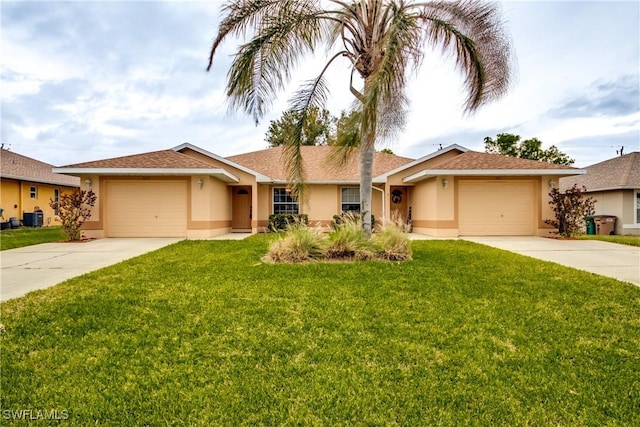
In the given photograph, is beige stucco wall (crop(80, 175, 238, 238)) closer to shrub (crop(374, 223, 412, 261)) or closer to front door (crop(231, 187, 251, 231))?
front door (crop(231, 187, 251, 231))

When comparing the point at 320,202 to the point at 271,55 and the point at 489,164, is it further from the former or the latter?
the point at 271,55

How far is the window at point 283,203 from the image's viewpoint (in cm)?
1839

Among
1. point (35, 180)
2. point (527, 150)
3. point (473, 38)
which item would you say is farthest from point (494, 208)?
point (35, 180)

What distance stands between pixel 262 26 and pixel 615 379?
8609 millimetres

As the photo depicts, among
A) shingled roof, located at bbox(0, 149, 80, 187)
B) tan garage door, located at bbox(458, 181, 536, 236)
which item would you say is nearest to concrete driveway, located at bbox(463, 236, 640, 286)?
tan garage door, located at bbox(458, 181, 536, 236)

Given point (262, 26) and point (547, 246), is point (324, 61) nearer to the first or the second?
point (262, 26)

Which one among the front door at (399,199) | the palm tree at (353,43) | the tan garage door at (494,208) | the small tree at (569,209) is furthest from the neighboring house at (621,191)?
the palm tree at (353,43)

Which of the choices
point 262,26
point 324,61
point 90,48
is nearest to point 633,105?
point 324,61

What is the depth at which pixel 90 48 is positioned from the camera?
40.0 feet

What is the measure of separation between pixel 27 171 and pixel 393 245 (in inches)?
981

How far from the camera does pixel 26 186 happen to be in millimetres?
21562

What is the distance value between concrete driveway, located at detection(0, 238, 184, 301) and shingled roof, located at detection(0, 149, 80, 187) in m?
12.0

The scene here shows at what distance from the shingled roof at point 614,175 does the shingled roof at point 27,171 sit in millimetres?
33511

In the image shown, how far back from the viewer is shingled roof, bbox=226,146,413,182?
18031 millimetres
